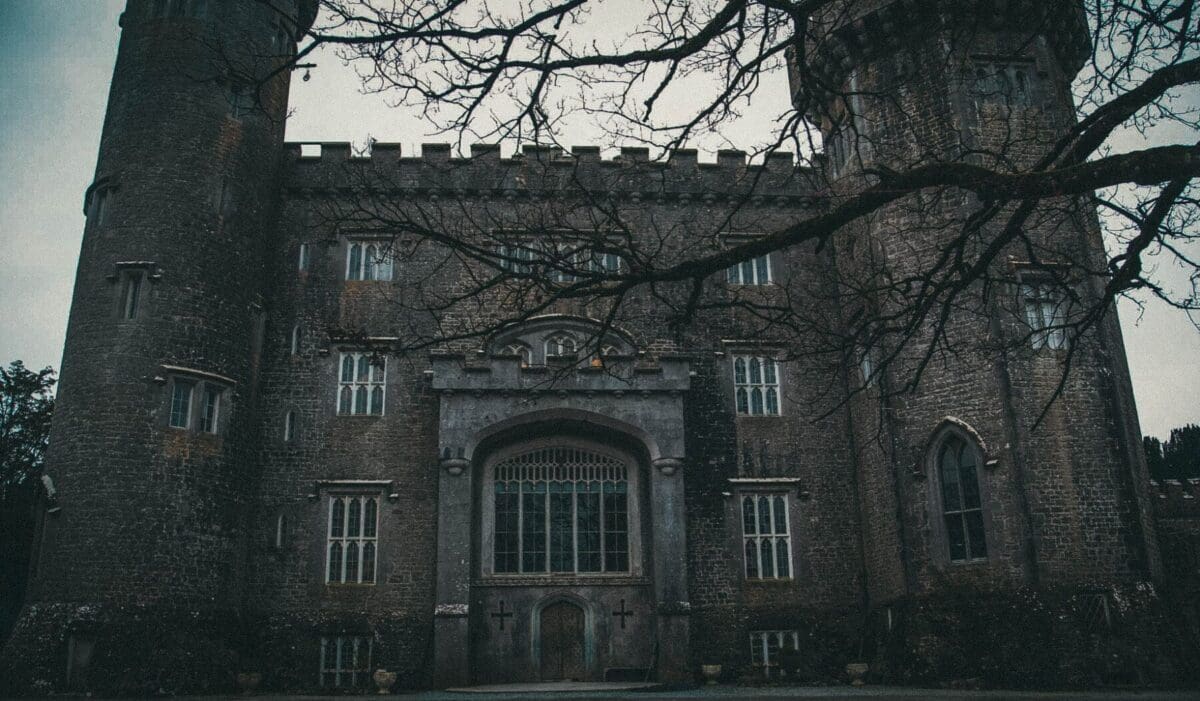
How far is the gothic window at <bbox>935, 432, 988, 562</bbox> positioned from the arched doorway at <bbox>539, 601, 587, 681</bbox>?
23.6 ft

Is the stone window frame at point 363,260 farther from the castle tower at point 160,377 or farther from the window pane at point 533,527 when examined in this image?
the window pane at point 533,527

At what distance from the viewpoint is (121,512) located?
57.7ft

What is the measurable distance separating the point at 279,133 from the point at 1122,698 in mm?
19324

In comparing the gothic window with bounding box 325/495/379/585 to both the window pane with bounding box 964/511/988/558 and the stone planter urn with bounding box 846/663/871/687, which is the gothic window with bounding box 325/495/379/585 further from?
the window pane with bounding box 964/511/988/558

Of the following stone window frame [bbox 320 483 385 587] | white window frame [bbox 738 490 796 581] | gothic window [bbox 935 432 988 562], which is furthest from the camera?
white window frame [bbox 738 490 796 581]

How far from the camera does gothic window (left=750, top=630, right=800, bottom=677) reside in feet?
63.6

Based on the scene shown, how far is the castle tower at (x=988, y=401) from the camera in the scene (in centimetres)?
1720

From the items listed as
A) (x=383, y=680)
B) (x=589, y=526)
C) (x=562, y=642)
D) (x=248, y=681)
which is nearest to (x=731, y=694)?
(x=562, y=642)

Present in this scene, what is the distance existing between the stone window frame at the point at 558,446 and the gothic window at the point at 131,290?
7310mm

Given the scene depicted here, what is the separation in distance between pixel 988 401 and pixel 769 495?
4.83 meters

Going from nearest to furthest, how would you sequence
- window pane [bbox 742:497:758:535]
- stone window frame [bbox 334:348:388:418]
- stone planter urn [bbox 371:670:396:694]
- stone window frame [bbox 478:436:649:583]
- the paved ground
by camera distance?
1. the paved ground
2. stone planter urn [bbox 371:670:396:694]
3. stone window frame [bbox 478:436:649:583]
4. window pane [bbox 742:497:758:535]
5. stone window frame [bbox 334:348:388:418]

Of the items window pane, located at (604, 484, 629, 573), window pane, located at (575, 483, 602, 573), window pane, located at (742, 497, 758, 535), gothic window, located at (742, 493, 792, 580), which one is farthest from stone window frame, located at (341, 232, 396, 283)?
gothic window, located at (742, 493, 792, 580)

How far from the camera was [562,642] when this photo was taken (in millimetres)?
19578

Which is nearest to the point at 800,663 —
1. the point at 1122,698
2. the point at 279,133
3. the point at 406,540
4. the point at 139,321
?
the point at 1122,698
